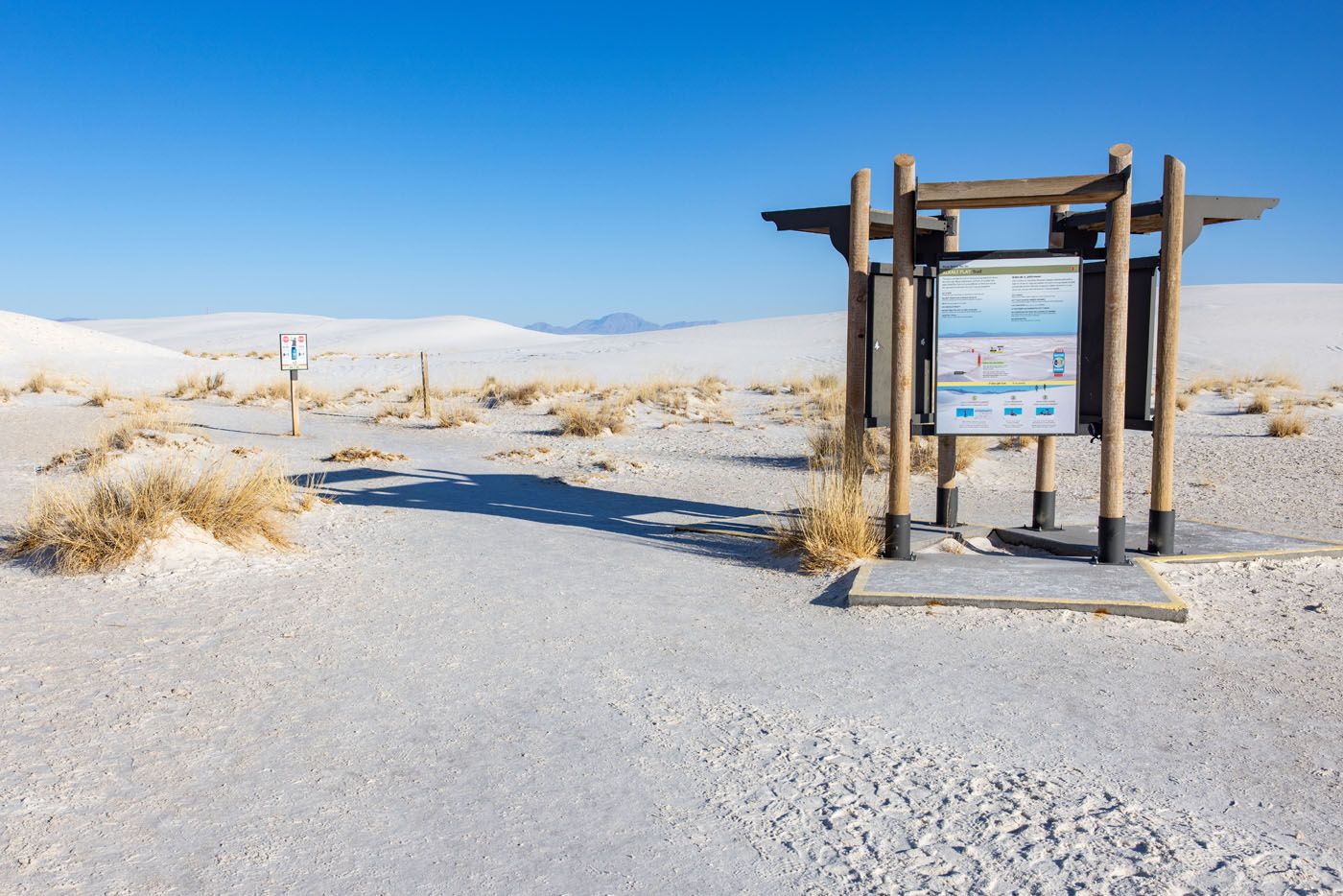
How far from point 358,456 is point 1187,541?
996cm

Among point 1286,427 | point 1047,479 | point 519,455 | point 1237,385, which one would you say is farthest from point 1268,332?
point 1047,479

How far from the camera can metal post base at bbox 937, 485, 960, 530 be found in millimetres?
8398

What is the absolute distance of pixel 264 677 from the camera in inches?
189

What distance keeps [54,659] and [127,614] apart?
844 millimetres

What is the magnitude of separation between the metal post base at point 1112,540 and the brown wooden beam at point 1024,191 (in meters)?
2.12

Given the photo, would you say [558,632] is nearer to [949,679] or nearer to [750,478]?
[949,679]

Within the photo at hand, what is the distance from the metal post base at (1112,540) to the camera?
6.80 m

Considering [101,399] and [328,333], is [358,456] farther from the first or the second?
[328,333]

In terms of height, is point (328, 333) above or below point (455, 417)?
above

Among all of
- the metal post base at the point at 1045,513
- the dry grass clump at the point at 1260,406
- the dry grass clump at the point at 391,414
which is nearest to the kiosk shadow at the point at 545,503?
the metal post base at the point at 1045,513

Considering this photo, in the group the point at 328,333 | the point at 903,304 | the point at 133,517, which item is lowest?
the point at 133,517

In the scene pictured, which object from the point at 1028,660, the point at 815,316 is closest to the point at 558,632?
the point at 1028,660

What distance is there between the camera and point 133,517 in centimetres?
705

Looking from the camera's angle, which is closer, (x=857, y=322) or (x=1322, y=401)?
(x=857, y=322)
